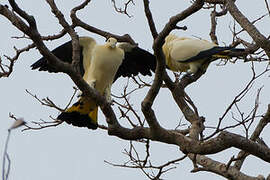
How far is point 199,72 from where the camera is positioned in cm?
511

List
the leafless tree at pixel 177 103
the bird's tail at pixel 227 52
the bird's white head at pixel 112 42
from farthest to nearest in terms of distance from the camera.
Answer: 1. the bird's tail at pixel 227 52
2. the bird's white head at pixel 112 42
3. the leafless tree at pixel 177 103

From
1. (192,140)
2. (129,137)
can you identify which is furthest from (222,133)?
(129,137)

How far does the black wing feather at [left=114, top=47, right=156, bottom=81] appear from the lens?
486 centimetres

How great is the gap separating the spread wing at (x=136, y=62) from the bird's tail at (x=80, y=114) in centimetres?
74

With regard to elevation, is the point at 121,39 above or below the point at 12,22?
above

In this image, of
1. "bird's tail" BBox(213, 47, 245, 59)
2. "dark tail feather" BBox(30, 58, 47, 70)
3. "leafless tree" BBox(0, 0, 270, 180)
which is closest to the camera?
"leafless tree" BBox(0, 0, 270, 180)

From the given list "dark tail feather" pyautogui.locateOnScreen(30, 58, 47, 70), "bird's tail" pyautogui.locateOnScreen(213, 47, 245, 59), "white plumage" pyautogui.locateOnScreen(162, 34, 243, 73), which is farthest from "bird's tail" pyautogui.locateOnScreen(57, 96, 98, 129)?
"bird's tail" pyautogui.locateOnScreen(213, 47, 245, 59)

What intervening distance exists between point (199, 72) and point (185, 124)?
84 cm

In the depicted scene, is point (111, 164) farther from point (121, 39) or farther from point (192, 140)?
point (121, 39)

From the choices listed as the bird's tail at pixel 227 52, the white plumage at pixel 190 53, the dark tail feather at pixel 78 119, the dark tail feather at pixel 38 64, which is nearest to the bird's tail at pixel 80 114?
the dark tail feather at pixel 78 119

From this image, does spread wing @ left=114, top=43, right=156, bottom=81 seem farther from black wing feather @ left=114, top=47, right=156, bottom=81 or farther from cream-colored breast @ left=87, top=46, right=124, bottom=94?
cream-colored breast @ left=87, top=46, right=124, bottom=94

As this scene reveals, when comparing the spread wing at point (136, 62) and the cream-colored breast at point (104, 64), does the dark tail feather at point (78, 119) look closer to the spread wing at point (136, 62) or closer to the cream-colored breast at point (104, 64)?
the cream-colored breast at point (104, 64)

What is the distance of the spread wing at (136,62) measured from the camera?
15.9 ft

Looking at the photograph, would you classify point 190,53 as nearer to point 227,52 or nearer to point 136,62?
point 227,52
